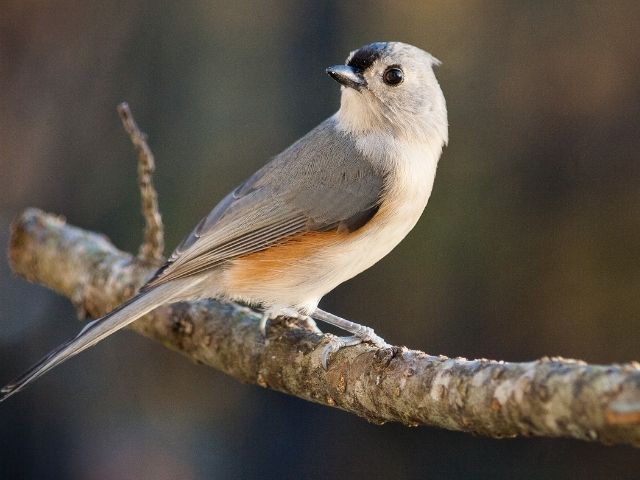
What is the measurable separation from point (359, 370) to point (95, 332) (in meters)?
1.04

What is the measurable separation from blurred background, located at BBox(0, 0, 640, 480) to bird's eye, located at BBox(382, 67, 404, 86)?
1815 mm

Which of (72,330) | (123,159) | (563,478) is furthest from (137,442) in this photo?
(563,478)

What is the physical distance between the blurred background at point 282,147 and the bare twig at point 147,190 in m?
1.65

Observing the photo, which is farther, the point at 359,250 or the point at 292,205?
the point at 292,205

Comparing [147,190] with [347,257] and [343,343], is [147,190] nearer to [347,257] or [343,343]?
[347,257]

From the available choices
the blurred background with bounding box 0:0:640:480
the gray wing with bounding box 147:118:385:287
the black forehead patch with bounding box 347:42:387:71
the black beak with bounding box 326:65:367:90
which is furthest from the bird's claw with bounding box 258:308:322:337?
the blurred background with bounding box 0:0:640:480

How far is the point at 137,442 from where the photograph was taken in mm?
5555

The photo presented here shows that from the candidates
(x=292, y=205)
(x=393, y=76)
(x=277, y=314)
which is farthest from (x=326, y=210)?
(x=393, y=76)

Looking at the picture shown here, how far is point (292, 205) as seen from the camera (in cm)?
→ 362

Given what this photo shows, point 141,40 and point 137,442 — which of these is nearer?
point 137,442

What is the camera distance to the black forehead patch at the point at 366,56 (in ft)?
12.3

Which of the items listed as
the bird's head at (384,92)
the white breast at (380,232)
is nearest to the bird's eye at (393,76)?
the bird's head at (384,92)

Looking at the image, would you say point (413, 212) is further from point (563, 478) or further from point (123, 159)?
point (123, 159)

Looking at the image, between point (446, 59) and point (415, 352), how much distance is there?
11.8 feet
